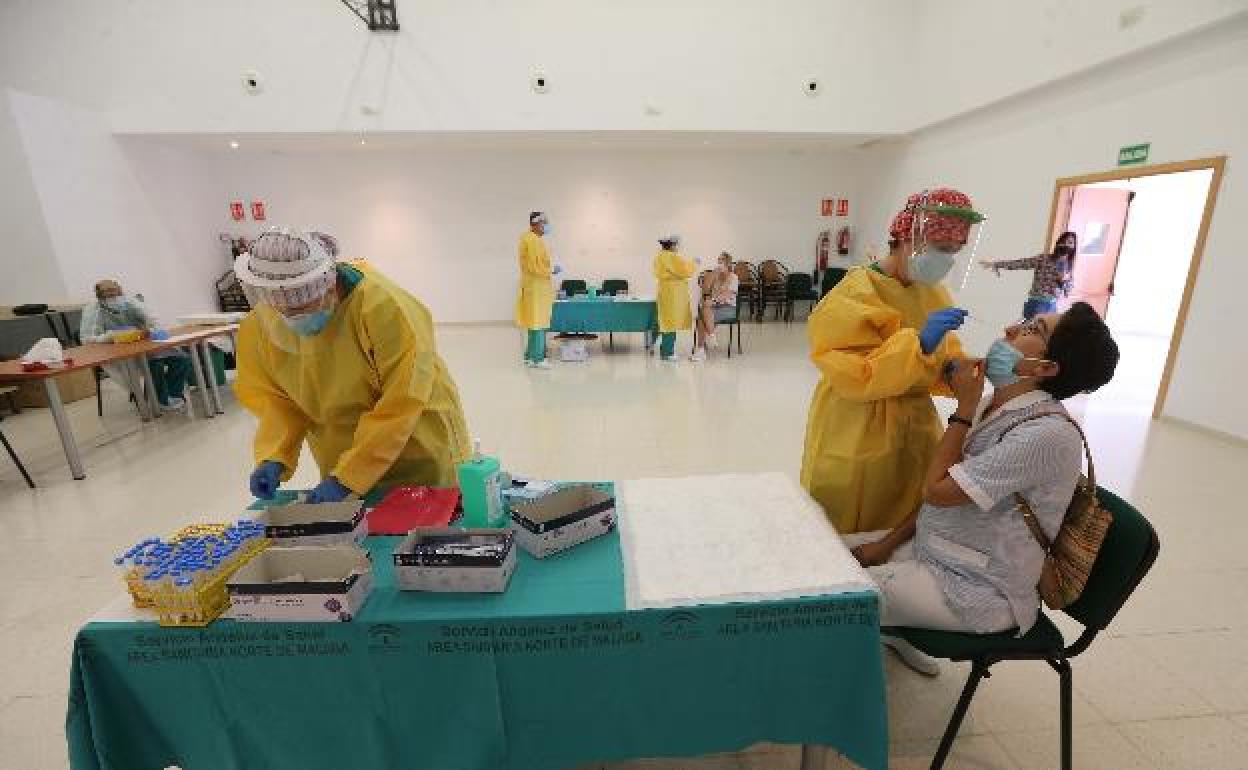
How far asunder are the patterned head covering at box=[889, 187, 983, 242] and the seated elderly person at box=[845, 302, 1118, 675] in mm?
328

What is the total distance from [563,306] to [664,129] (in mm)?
2965

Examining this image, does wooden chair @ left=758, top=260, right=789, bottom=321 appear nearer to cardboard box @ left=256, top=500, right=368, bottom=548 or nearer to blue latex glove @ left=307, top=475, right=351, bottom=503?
blue latex glove @ left=307, top=475, right=351, bottom=503

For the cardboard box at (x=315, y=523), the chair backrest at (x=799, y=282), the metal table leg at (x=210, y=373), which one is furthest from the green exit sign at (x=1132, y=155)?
the metal table leg at (x=210, y=373)

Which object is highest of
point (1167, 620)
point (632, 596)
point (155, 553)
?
point (155, 553)

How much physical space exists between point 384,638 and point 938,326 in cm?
156

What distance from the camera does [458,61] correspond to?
23.0 feet

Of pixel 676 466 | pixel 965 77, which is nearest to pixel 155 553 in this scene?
pixel 676 466

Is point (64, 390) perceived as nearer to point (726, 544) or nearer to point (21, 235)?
point (21, 235)

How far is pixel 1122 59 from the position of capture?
15.0 ft

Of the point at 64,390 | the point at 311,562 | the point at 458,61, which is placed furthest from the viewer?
the point at 458,61

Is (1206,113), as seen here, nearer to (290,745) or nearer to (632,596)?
(632,596)

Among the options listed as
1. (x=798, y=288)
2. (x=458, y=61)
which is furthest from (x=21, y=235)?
(x=798, y=288)

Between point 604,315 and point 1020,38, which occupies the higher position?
point 1020,38

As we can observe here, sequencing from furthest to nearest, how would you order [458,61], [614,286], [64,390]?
[614,286] < [458,61] < [64,390]
